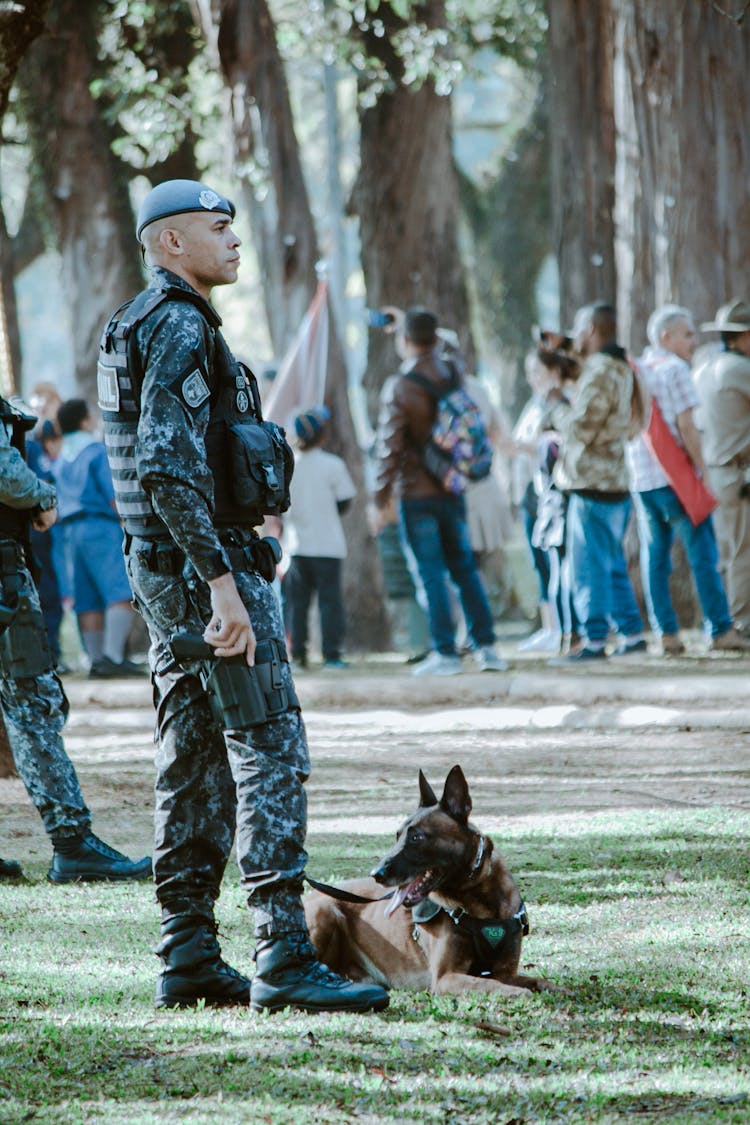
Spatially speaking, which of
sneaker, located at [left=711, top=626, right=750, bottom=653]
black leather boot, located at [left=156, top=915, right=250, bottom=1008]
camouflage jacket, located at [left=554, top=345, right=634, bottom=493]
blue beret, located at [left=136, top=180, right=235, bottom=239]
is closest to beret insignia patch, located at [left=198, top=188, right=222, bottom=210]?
blue beret, located at [left=136, top=180, right=235, bottom=239]

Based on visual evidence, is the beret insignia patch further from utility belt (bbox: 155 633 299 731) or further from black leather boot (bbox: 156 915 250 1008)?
black leather boot (bbox: 156 915 250 1008)

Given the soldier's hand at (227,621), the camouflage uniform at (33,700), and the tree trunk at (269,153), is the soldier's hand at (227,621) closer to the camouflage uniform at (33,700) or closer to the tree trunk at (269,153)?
the camouflage uniform at (33,700)

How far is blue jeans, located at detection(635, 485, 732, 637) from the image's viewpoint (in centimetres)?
1175

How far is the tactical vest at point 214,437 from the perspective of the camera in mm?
4605

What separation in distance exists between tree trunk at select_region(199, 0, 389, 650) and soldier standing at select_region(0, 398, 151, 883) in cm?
880

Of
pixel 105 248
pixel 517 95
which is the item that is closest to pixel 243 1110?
pixel 105 248

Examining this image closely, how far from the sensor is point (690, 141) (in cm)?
1444

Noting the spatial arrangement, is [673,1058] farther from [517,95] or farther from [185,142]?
[517,95]

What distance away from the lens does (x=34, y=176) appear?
62.3ft

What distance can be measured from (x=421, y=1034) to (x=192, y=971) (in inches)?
27.7

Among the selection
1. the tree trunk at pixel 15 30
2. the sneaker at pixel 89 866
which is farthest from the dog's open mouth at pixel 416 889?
the tree trunk at pixel 15 30

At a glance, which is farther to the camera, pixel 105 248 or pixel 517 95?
pixel 517 95

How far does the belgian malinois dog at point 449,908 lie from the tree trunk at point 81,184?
44.3ft

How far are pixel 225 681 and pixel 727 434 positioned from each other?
854 cm
